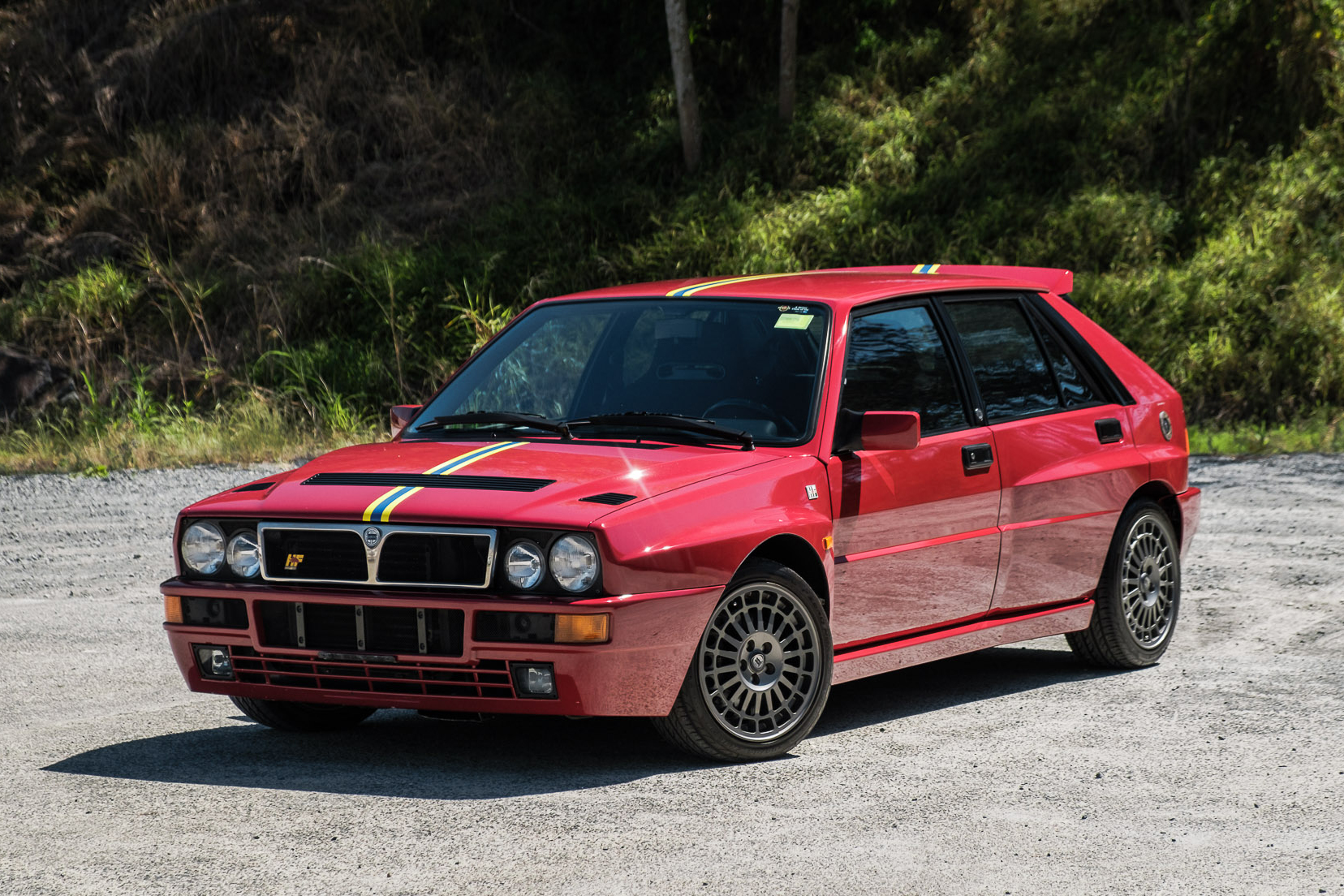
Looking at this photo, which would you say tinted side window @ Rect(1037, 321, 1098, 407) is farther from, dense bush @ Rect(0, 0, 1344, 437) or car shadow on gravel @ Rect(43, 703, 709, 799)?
dense bush @ Rect(0, 0, 1344, 437)

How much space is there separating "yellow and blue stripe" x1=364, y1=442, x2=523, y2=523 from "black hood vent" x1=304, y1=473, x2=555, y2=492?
4cm

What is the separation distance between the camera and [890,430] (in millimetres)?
5688

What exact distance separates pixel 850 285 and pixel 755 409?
903 millimetres

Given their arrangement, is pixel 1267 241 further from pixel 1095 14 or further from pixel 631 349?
pixel 631 349

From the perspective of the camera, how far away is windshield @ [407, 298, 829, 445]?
5891 mm

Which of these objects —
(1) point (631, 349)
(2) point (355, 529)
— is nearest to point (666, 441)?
(1) point (631, 349)

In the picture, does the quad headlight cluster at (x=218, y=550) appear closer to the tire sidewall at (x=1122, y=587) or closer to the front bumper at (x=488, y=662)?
the front bumper at (x=488, y=662)

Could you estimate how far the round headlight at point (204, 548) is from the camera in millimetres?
5417

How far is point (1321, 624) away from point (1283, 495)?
488cm

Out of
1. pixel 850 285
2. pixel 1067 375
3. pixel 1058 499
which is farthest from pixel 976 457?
pixel 1067 375

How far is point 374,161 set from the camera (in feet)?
85.7

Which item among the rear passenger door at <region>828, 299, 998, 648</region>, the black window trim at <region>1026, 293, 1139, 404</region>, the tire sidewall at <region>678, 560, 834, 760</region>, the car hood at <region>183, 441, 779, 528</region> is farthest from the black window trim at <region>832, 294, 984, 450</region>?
the tire sidewall at <region>678, 560, 834, 760</region>

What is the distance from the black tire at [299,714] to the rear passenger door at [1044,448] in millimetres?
2480

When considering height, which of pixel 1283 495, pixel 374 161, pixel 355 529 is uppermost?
pixel 374 161
